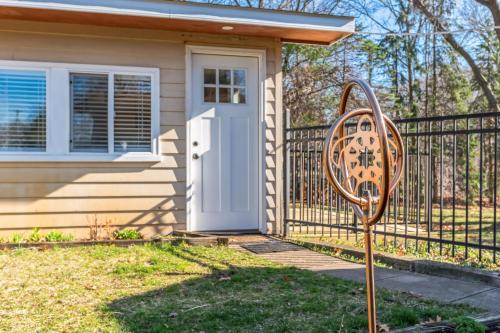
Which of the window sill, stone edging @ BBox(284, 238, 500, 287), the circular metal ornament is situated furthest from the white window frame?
the circular metal ornament

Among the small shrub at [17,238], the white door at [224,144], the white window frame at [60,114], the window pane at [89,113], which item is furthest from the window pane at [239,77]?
the small shrub at [17,238]

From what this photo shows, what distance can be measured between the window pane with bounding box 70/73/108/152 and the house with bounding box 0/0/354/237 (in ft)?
0.04

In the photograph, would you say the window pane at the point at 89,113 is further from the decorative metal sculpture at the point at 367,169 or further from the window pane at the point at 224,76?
the decorative metal sculpture at the point at 367,169

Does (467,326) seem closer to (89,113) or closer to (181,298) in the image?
(181,298)

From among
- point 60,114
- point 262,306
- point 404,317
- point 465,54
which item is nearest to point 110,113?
point 60,114

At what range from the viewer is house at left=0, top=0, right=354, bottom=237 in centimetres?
582

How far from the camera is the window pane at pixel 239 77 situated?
6620 mm

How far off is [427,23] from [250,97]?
8.90 metres

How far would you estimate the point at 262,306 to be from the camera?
132 inches

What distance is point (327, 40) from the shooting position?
6.79m

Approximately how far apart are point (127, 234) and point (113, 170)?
78 centimetres

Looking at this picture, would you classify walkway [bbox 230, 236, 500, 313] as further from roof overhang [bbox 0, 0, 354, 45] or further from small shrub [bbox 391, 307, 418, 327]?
roof overhang [bbox 0, 0, 354, 45]

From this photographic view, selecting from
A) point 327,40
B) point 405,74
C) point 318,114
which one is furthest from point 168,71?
point 405,74

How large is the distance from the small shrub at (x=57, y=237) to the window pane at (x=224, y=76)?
2.64m
